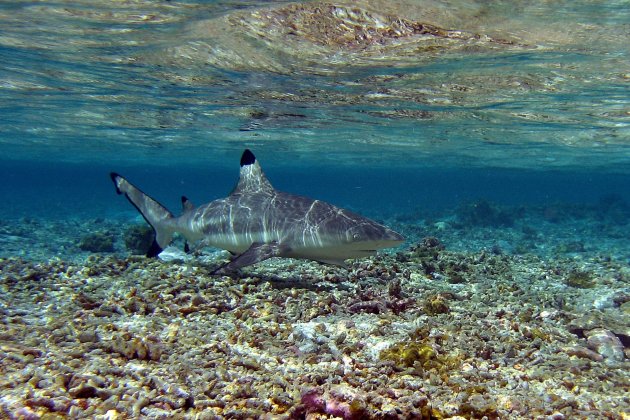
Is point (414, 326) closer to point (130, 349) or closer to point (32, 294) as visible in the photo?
point (130, 349)

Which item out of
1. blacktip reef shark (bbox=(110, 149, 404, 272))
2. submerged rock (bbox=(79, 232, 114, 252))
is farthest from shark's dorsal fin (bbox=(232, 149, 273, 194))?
submerged rock (bbox=(79, 232, 114, 252))

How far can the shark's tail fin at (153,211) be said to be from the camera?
32.6 ft

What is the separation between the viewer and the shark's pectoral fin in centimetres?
736

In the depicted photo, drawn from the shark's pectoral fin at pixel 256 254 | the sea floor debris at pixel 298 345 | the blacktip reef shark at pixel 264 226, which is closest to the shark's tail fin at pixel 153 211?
the blacktip reef shark at pixel 264 226

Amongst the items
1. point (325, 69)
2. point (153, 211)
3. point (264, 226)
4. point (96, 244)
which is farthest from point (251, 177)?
point (96, 244)

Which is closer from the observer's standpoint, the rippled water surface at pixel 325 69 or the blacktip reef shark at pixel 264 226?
the blacktip reef shark at pixel 264 226

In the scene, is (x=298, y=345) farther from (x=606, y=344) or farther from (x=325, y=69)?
(x=325, y=69)

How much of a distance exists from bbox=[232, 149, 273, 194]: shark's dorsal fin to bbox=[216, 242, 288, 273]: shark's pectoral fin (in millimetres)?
1603

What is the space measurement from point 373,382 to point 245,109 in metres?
19.2

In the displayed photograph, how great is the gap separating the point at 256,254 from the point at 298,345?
106 inches

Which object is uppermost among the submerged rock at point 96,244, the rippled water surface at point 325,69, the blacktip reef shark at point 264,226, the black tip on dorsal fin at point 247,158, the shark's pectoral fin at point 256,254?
the rippled water surface at point 325,69

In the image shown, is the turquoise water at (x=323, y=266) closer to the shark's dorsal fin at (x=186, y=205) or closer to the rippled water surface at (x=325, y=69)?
the rippled water surface at (x=325, y=69)

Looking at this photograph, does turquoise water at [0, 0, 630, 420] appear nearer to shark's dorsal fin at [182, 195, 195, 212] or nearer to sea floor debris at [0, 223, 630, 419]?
sea floor debris at [0, 223, 630, 419]

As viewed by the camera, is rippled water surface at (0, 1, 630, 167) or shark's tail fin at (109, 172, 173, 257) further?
rippled water surface at (0, 1, 630, 167)
